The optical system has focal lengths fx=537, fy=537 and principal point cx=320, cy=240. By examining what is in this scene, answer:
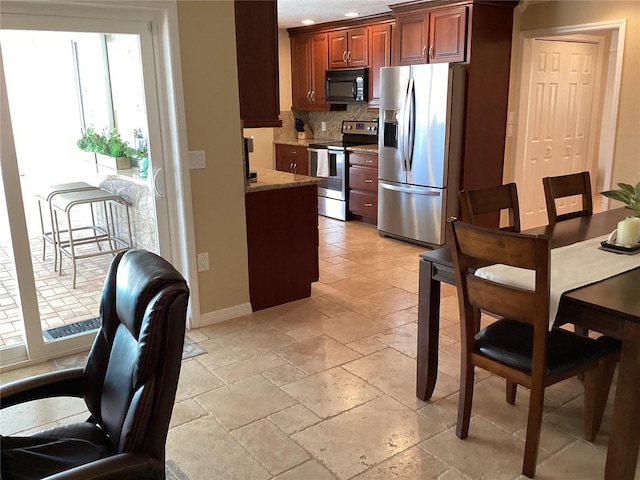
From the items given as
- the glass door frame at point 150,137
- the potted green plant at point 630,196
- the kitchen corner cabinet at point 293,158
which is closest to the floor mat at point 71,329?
the glass door frame at point 150,137

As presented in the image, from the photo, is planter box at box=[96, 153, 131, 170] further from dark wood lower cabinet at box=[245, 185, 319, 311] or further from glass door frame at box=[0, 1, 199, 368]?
dark wood lower cabinet at box=[245, 185, 319, 311]

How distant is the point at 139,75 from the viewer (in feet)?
10.5

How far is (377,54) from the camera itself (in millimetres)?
6242

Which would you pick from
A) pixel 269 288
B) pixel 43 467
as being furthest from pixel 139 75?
pixel 43 467

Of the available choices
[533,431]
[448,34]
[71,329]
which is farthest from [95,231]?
[448,34]

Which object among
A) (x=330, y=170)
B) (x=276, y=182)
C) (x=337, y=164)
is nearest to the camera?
(x=276, y=182)

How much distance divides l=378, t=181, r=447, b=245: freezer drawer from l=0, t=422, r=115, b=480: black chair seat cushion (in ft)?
13.3

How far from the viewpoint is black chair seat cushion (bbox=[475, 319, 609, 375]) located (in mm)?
2074

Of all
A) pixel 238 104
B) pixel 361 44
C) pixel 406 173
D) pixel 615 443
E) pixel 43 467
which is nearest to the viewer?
pixel 43 467

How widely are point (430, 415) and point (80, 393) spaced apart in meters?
1.57

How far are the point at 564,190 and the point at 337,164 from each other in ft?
11.7

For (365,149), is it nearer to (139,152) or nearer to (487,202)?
(139,152)

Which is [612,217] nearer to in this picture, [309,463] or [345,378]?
[345,378]

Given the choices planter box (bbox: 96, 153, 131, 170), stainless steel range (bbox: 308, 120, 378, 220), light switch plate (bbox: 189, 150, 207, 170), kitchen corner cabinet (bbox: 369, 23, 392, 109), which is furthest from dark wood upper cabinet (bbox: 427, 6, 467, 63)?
planter box (bbox: 96, 153, 131, 170)
